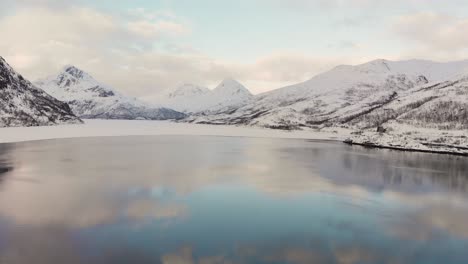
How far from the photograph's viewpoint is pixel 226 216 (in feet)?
101

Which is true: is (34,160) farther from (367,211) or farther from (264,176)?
(367,211)

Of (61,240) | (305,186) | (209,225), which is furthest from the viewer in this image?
(305,186)

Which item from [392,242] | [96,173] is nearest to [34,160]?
[96,173]

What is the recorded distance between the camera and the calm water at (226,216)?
72.4 feet

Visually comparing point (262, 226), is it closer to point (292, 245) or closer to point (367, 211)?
point (292, 245)

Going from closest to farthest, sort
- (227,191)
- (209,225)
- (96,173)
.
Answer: (209,225) → (227,191) → (96,173)

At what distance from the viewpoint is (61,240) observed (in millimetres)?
23188

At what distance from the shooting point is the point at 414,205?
121 feet

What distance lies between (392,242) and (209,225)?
42.9 ft

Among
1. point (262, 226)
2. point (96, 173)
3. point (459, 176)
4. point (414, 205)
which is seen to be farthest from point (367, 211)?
point (96, 173)

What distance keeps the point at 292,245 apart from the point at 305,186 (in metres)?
22.5

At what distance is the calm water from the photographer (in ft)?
72.4

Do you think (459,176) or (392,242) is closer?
(392,242)

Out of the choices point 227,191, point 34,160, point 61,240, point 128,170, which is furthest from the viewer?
point 34,160
